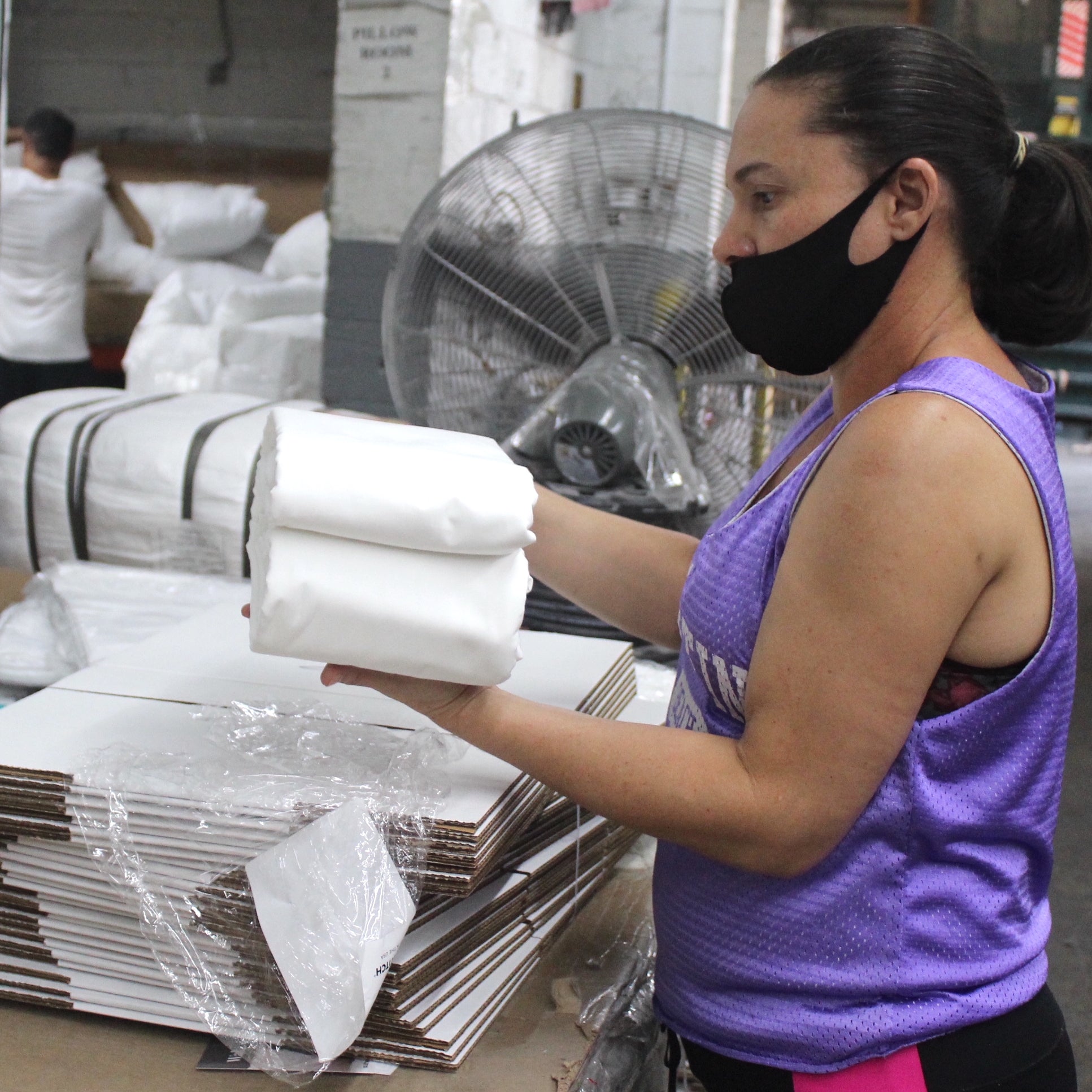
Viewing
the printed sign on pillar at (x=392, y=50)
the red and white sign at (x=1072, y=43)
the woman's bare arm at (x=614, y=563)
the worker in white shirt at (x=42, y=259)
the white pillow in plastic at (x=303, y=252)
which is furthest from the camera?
the red and white sign at (x=1072, y=43)

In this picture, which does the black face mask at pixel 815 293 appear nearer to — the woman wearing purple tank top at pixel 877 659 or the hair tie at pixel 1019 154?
the woman wearing purple tank top at pixel 877 659

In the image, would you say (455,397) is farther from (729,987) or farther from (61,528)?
(729,987)

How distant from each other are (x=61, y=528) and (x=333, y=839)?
1279mm

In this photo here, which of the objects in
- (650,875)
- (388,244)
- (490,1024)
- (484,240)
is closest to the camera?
(490,1024)

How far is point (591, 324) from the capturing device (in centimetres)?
186

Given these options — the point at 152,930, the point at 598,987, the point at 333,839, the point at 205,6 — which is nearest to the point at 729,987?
the point at 598,987

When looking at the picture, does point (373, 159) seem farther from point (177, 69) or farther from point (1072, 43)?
point (1072, 43)

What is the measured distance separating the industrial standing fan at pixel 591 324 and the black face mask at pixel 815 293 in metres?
0.67

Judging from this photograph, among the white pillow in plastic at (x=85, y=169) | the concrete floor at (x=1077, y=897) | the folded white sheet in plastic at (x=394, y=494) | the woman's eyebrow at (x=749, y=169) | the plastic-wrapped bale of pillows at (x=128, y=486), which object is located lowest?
the concrete floor at (x=1077, y=897)

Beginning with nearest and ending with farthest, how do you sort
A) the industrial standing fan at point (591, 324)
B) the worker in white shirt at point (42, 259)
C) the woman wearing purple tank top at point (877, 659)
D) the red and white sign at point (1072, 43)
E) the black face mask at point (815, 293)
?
the woman wearing purple tank top at point (877, 659)
the black face mask at point (815, 293)
the industrial standing fan at point (591, 324)
the worker in white shirt at point (42, 259)
the red and white sign at point (1072, 43)

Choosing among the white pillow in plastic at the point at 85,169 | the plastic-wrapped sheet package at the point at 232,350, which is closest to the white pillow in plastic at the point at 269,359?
the plastic-wrapped sheet package at the point at 232,350

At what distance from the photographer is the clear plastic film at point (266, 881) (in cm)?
84

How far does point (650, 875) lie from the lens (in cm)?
133

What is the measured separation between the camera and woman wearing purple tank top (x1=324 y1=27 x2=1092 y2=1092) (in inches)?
31.8
